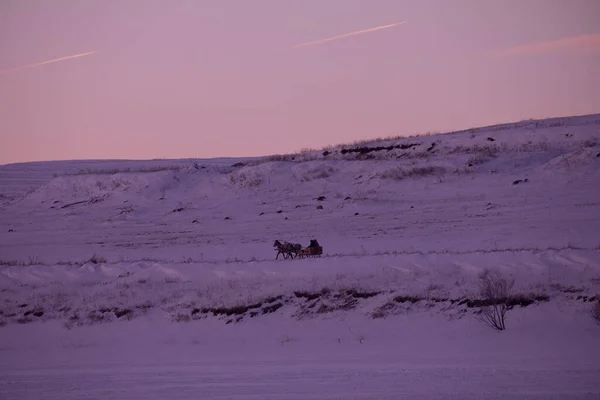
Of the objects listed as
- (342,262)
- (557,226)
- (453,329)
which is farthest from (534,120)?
(453,329)

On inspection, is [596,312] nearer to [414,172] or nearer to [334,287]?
[334,287]

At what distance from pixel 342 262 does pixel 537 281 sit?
468cm

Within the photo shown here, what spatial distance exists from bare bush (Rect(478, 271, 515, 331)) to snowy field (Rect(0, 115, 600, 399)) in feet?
0.27

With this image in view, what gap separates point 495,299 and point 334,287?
3.67 meters

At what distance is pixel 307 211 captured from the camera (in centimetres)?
2867

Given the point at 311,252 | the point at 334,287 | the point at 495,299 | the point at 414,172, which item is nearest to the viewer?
the point at 495,299

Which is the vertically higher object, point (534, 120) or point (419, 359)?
point (534, 120)

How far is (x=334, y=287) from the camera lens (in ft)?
48.3

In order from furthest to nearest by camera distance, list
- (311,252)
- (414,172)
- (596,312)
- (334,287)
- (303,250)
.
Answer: (414,172) < (303,250) < (311,252) < (334,287) < (596,312)

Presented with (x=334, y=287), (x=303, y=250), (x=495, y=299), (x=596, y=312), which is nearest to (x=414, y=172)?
(x=303, y=250)

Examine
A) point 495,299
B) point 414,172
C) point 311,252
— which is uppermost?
point 414,172

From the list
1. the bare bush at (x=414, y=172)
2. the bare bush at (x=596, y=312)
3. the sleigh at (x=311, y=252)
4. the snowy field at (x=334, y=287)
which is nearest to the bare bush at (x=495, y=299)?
the snowy field at (x=334, y=287)

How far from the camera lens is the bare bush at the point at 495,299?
11.9 meters

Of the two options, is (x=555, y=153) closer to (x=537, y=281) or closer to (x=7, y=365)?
(x=537, y=281)
